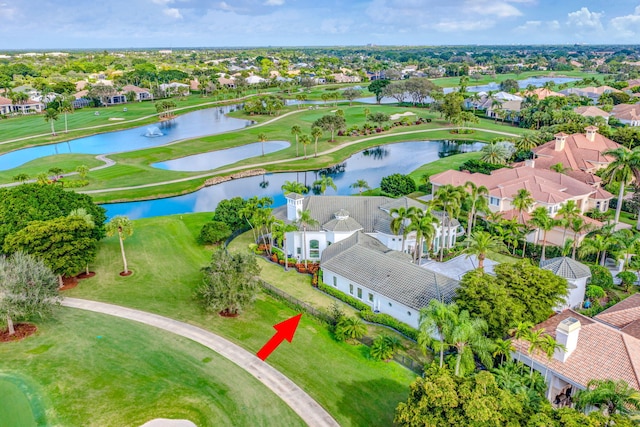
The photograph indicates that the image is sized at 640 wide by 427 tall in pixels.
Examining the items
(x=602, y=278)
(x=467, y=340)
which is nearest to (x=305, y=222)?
(x=467, y=340)

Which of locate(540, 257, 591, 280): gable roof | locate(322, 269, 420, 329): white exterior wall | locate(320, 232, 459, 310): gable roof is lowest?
locate(322, 269, 420, 329): white exterior wall

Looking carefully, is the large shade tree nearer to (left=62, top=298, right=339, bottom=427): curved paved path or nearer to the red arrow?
(left=62, top=298, right=339, bottom=427): curved paved path

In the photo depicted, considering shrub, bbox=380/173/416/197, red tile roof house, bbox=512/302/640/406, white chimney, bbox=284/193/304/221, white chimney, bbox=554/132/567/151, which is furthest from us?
white chimney, bbox=554/132/567/151

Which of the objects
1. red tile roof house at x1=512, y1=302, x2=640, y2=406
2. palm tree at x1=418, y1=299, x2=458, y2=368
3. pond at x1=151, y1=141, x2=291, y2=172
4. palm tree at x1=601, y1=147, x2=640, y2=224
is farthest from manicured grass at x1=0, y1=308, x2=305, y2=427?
pond at x1=151, y1=141, x2=291, y2=172

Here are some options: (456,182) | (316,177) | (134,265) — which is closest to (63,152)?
(316,177)

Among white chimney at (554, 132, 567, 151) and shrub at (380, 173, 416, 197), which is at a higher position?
white chimney at (554, 132, 567, 151)

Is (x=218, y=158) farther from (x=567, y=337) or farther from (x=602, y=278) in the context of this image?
(x=567, y=337)
